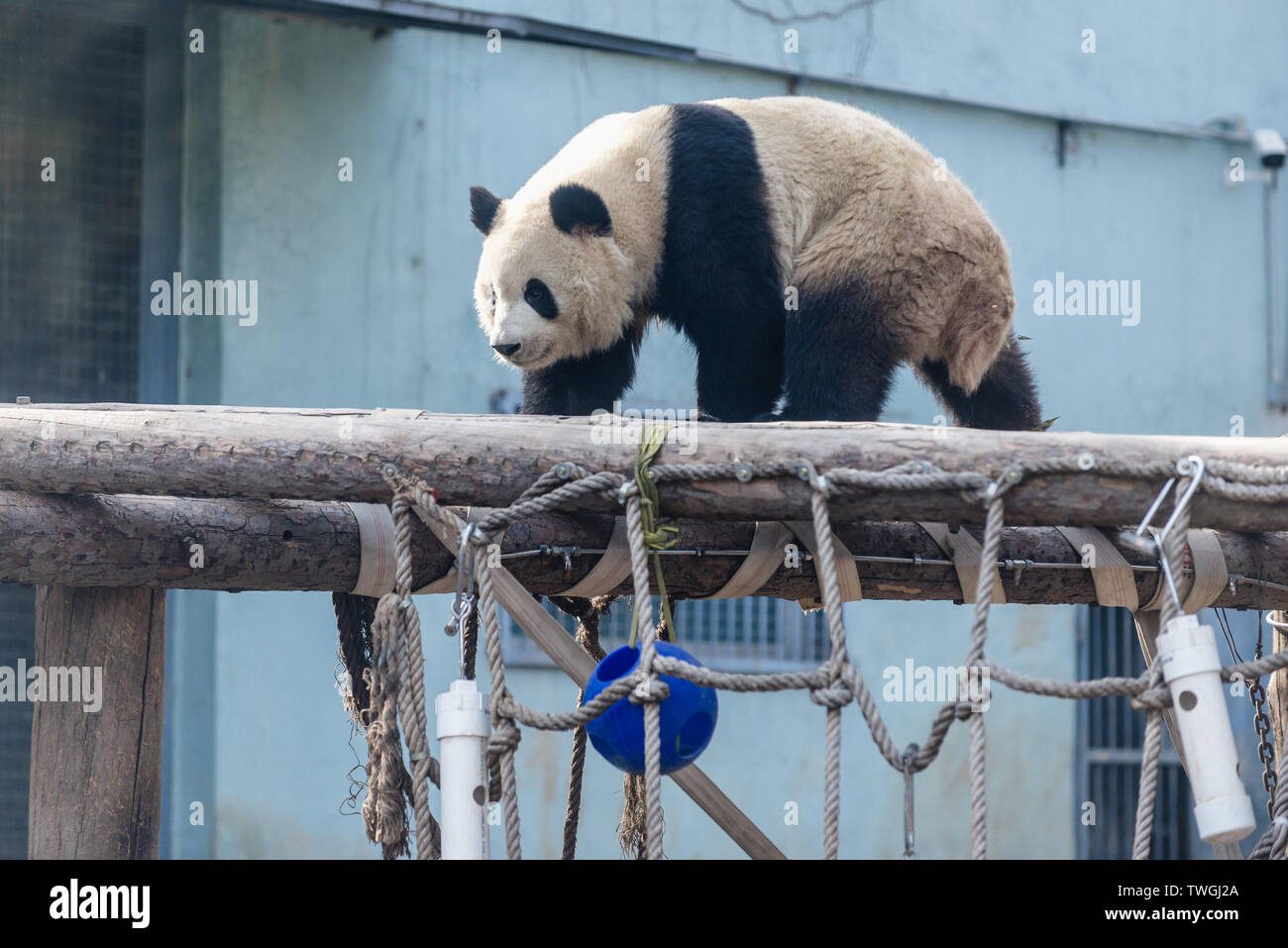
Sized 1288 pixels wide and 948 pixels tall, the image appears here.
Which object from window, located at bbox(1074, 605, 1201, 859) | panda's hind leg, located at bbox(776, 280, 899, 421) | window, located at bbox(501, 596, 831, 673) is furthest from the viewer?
window, located at bbox(1074, 605, 1201, 859)

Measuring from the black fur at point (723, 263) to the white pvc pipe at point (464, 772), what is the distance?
5.69 ft

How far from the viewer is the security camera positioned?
8758 millimetres

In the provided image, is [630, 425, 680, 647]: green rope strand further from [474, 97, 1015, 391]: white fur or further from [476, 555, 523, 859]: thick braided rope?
[474, 97, 1015, 391]: white fur

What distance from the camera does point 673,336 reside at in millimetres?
7645

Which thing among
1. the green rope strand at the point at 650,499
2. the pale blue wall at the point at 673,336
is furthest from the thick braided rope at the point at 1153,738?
the pale blue wall at the point at 673,336

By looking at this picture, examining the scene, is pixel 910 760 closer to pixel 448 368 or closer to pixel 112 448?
pixel 112 448

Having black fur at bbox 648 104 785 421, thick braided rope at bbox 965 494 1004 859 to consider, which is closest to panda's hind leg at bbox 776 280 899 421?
black fur at bbox 648 104 785 421

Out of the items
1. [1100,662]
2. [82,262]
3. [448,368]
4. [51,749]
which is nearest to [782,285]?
[51,749]

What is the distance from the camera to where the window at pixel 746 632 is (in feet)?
24.8

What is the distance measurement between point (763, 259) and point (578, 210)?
20.7 inches

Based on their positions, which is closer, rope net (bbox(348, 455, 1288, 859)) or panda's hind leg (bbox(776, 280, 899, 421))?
rope net (bbox(348, 455, 1288, 859))

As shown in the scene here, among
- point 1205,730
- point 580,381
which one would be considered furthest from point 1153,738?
point 580,381

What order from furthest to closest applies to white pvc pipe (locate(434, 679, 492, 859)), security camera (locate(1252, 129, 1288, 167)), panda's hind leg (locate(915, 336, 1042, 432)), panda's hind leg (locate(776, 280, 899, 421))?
security camera (locate(1252, 129, 1288, 167)), panda's hind leg (locate(915, 336, 1042, 432)), panda's hind leg (locate(776, 280, 899, 421)), white pvc pipe (locate(434, 679, 492, 859))

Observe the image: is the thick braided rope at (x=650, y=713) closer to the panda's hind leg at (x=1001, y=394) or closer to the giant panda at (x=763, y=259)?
the giant panda at (x=763, y=259)
